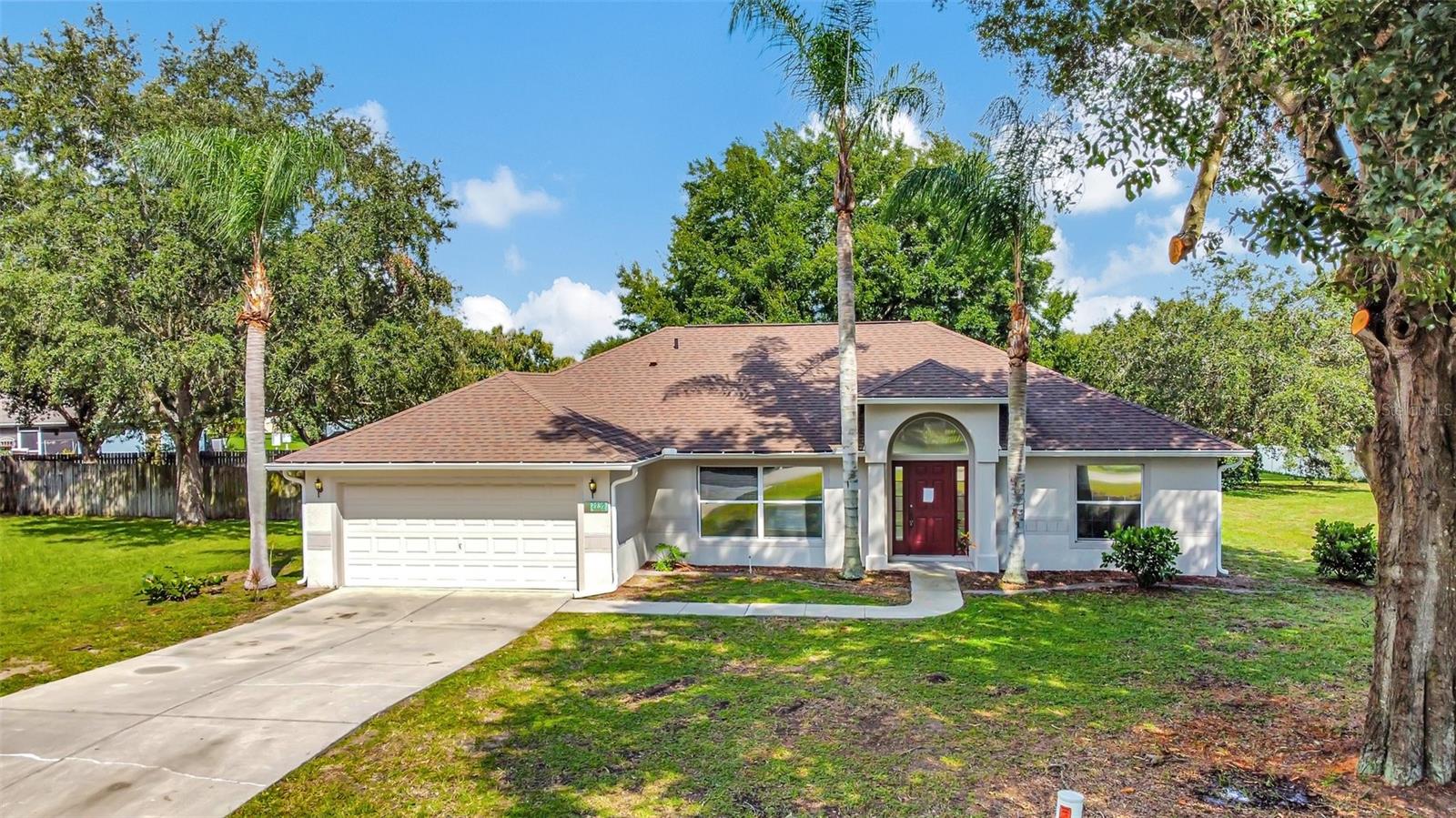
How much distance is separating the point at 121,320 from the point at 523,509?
1267 centimetres

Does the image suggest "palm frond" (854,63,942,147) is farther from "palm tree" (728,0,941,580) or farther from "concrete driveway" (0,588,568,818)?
"concrete driveway" (0,588,568,818)

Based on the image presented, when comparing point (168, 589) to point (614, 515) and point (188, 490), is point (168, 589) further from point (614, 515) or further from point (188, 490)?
point (188, 490)

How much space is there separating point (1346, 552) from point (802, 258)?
18899 millimetres

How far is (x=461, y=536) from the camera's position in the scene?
13570 mm

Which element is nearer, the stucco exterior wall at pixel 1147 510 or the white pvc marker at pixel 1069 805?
the white pvc marker at pixel 1069 805

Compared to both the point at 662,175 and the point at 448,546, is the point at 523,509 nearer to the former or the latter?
the point at 448,546

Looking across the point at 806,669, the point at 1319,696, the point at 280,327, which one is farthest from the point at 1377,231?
the point at 280,327

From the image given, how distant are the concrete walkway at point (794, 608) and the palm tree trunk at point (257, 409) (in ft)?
19.5

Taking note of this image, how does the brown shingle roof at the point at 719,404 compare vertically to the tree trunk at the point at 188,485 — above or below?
above

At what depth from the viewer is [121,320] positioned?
18.0 metres

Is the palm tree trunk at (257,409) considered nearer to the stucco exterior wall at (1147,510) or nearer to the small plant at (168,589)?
the small plant at (168,589)

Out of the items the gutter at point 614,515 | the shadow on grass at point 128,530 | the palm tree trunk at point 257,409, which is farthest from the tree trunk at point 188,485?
the gutter at point 614,515

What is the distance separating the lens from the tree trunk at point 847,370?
13.5 metres

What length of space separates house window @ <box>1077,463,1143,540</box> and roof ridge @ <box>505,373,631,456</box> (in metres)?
9.36
